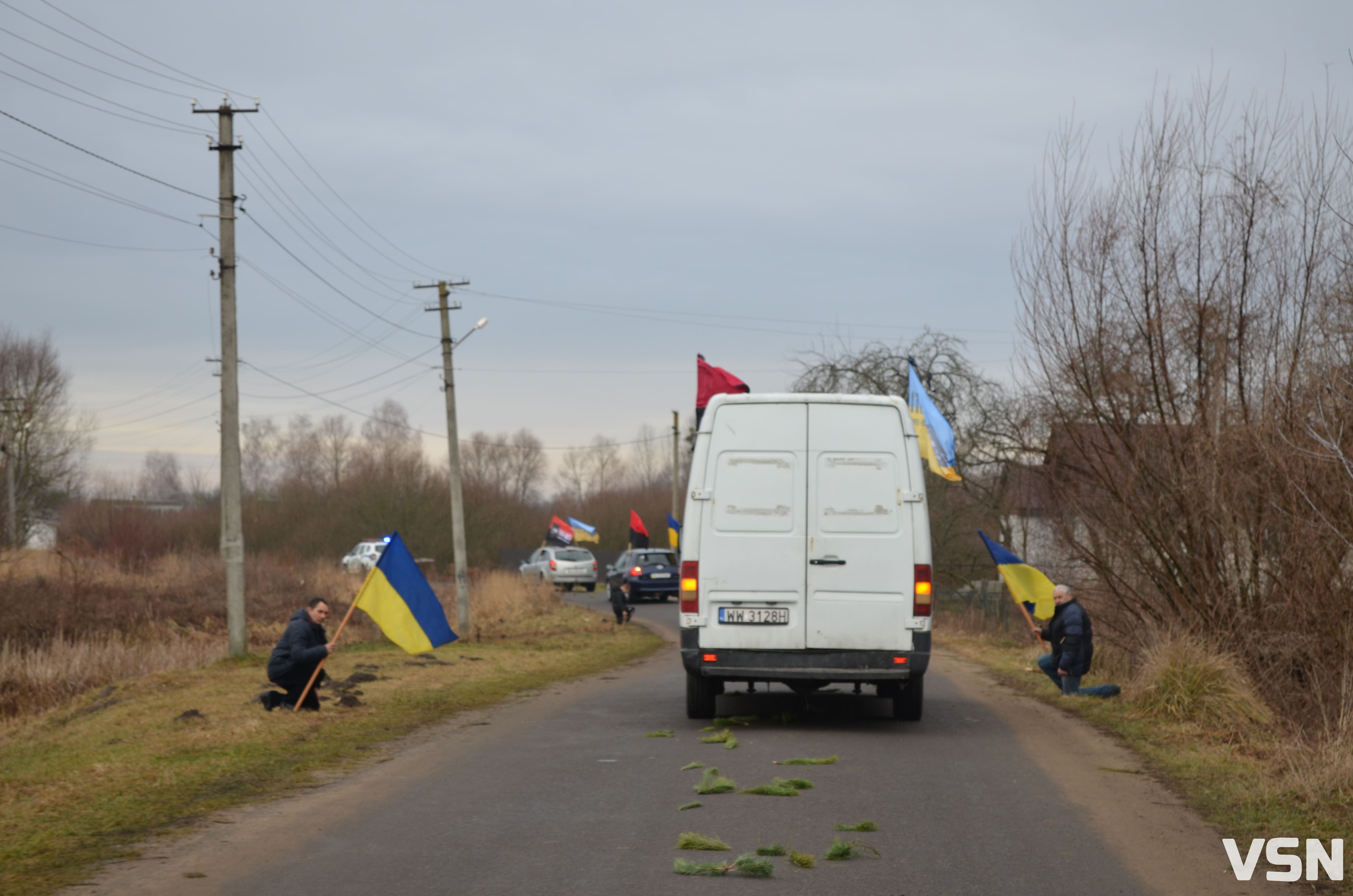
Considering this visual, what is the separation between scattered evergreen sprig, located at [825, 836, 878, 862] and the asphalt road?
50 mm

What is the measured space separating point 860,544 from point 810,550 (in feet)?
1.44

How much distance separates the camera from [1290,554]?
12.0m

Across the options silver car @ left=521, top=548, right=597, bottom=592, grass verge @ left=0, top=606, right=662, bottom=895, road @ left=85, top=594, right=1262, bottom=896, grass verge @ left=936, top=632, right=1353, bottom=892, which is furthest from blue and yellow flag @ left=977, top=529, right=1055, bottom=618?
silver car @ left=521, top=548, right=597, bottom=592

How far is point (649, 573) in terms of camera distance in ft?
131

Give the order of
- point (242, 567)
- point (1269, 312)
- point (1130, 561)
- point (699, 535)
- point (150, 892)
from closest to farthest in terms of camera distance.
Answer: point (150, 892), point (699, 535), point (1269, 312), point (1130, 561), point (242, 567)

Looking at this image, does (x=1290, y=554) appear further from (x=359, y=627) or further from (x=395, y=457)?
(x=395, y=457)

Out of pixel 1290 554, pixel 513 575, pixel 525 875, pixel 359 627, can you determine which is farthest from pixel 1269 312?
pixel 513 575

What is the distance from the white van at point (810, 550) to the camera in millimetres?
10711

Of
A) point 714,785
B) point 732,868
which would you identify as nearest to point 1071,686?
point 714,785

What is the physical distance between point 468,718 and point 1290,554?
27.2 feet

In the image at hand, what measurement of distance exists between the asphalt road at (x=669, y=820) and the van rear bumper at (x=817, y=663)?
0.54 metres

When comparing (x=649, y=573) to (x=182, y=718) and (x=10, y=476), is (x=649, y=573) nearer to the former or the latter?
(x=10, y=476)

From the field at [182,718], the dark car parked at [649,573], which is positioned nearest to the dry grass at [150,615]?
the field at [182,718]

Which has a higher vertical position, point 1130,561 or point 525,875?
point 1130,561
